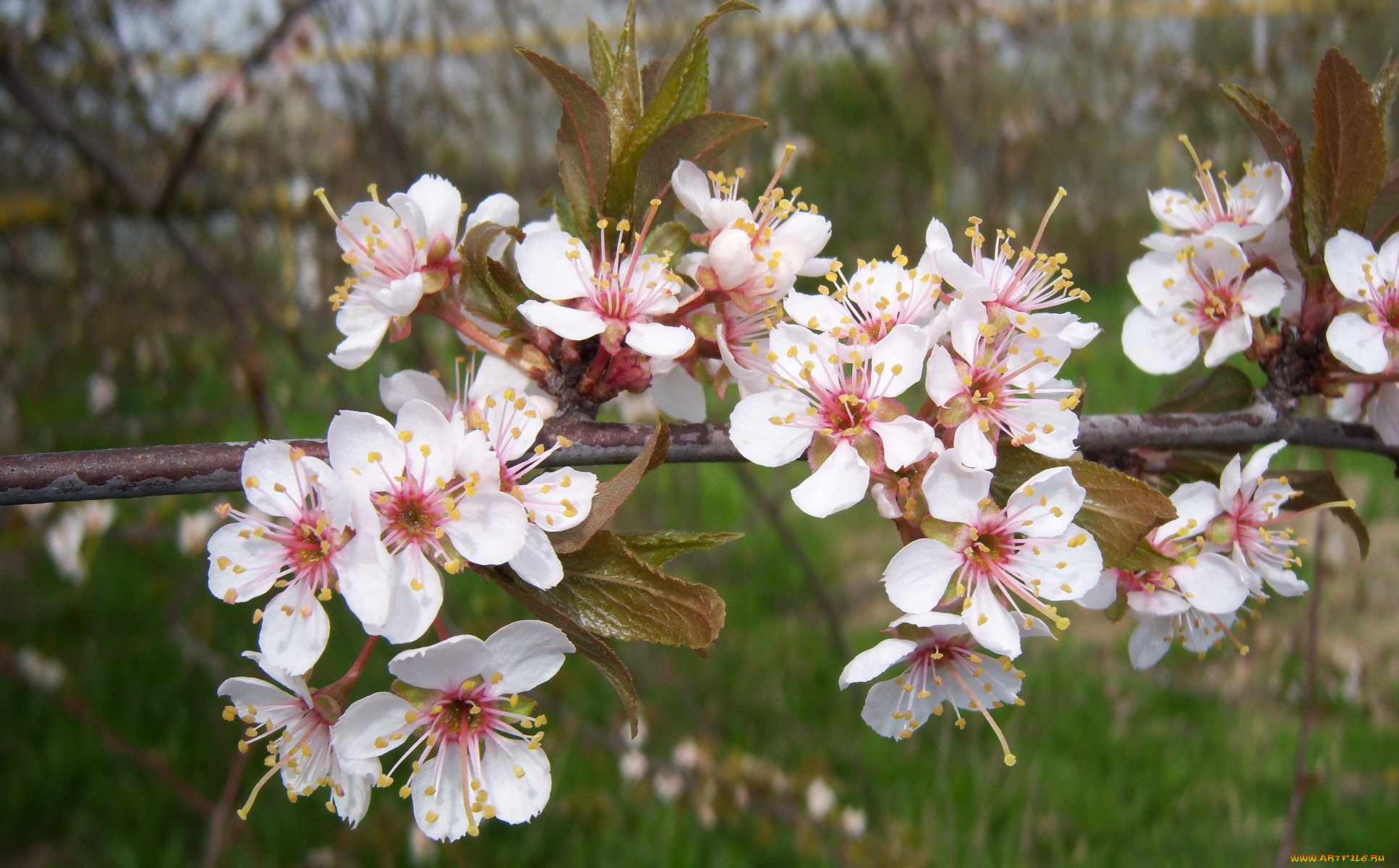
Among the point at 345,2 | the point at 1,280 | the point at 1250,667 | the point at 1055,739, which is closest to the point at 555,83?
the point at 345,2

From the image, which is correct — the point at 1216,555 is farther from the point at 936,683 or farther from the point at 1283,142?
the point at 1283,142

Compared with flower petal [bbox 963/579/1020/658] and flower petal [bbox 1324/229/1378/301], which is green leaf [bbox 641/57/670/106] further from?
flower petal [bbox 1324/229/1378/301]

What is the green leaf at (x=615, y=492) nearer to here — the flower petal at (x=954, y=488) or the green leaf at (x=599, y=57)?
the flower petal at (x=954, y=488)

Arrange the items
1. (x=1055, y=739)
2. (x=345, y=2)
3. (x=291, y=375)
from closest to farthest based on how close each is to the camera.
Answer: (x=345, y=2) < (x=1055, y=739) < (x=291, y=375)

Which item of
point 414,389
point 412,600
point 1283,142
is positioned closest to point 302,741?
point 412,600

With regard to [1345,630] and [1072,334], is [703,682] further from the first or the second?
[1072,334]

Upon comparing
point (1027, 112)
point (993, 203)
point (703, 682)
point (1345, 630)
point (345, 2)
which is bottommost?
point (703, 682)

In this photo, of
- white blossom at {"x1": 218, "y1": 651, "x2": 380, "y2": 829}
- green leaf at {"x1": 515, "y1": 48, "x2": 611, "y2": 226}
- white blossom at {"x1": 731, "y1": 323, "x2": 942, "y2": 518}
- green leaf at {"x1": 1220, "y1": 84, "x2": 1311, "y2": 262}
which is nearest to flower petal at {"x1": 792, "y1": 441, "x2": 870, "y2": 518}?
white blossom at {"x1": 731, "y1": 323, "x2": 942, "y2": 518}
